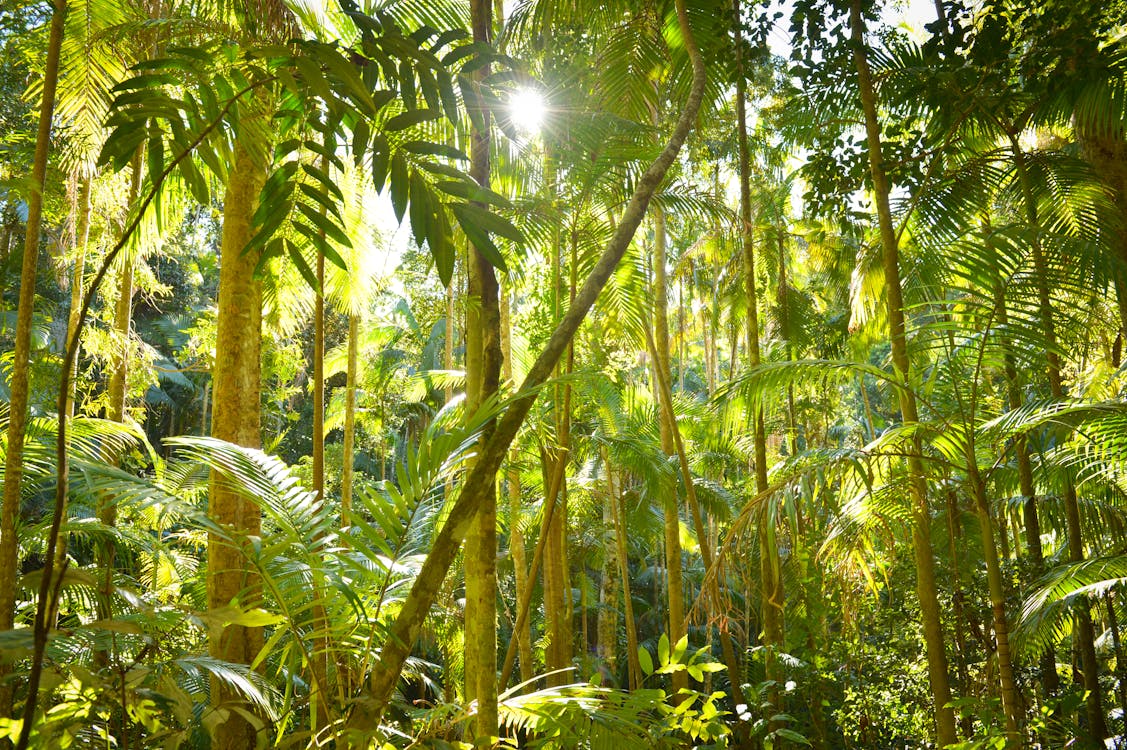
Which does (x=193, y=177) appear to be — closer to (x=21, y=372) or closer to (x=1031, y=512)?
(x=21, y=372)

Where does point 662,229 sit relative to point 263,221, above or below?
above

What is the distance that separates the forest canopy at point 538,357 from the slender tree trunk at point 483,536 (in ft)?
0.05

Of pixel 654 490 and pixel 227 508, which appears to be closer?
pixel 227 508

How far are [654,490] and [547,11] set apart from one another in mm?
4616

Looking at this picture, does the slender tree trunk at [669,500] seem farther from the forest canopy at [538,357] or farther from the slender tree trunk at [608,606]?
the slender tree trunk at [608,606]

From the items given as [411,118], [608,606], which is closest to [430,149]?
[411,118]

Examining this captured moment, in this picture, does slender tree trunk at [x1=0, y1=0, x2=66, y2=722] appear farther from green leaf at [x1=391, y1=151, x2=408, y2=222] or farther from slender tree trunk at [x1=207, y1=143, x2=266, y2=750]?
green leaf at [x1=391, y1=151, x2=408, y2=222]

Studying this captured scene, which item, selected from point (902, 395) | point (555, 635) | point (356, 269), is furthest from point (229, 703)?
point (356, 269)

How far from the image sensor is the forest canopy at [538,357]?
1.42 metres

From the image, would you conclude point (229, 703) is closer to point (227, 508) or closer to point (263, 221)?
point (263, 221)

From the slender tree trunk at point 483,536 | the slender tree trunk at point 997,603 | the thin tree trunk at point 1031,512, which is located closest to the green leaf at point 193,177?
the slender tree trunk at point 483,536

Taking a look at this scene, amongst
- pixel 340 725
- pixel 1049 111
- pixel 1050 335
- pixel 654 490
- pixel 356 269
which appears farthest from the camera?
pixel 654 490

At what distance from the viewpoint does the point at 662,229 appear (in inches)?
320

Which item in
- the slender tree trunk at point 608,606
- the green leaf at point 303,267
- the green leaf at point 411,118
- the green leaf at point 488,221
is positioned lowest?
the slender tree trunk at point 608,606
